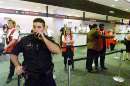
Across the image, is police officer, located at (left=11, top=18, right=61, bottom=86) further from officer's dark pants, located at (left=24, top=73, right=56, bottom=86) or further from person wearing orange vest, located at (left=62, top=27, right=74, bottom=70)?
person wearing orange vest, located at (left=62, top=27, right=74, bottom=70)

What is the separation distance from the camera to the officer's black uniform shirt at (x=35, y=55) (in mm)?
2139

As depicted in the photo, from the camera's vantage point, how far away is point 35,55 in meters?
2.15

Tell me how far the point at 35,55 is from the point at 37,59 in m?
0.05

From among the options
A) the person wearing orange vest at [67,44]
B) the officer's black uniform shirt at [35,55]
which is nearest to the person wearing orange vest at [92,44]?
the person wearing orange vest at [67,44]

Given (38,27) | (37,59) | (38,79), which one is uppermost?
(38,27)

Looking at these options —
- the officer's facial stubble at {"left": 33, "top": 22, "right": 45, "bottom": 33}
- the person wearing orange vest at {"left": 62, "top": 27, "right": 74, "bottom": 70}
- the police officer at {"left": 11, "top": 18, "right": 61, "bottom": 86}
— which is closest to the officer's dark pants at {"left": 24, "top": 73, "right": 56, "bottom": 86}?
the police officer at {"left": 11, "top": 18, "right": 61, "bottom": 86}

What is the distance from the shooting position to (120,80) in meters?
4.96

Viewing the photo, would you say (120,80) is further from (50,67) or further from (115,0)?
(115,0)

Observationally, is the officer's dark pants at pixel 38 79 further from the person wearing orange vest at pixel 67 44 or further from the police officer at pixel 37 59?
the person wearing orange vest at pixel 67 44

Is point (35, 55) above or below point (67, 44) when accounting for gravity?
above

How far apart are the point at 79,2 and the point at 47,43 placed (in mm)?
6521

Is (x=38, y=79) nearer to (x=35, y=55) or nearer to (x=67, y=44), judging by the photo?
(x=35, y=55)

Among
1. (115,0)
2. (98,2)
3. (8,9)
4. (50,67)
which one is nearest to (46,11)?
(8,9)

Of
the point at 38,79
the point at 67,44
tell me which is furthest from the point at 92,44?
the point at 38,79
